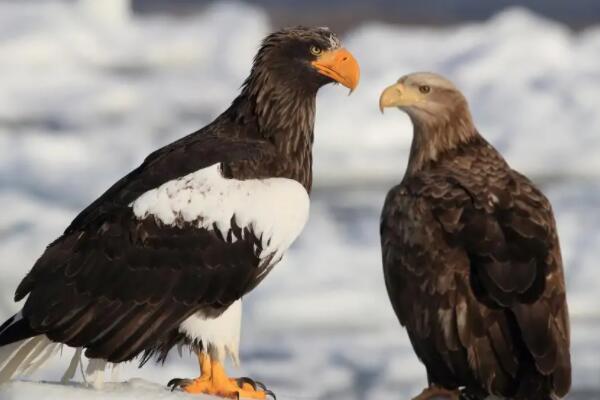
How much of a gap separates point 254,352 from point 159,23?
14.1m

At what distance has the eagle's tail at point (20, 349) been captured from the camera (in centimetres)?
568

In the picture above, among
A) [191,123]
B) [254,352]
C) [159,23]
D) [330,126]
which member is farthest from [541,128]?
[159,23]

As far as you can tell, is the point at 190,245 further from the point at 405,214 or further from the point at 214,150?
the point at 405,214

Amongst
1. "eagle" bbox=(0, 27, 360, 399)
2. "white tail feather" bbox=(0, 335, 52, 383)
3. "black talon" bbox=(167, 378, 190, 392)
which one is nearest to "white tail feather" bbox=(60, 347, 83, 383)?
"eagle" bbox=(0, 27, 360, 399)

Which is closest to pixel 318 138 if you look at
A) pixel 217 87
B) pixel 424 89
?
pixel 217 87

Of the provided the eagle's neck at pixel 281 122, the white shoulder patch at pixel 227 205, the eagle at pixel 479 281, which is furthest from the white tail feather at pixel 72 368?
the eagle at pixel 479 281

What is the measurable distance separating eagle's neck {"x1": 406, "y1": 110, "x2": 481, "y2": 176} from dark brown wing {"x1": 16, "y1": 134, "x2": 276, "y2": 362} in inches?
29.6

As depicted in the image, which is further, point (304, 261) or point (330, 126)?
point (330, 126)

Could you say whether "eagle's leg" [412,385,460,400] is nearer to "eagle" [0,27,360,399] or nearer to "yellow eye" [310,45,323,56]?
"eagle" [0,27,360,399]

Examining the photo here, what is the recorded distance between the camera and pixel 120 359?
5.76 m

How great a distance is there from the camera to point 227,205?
5887 millimetres

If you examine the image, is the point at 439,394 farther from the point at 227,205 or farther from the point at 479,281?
the point at 227,205

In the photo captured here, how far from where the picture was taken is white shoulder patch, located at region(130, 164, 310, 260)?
230 inches

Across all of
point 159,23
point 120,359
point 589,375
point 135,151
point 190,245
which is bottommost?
point 120,359
